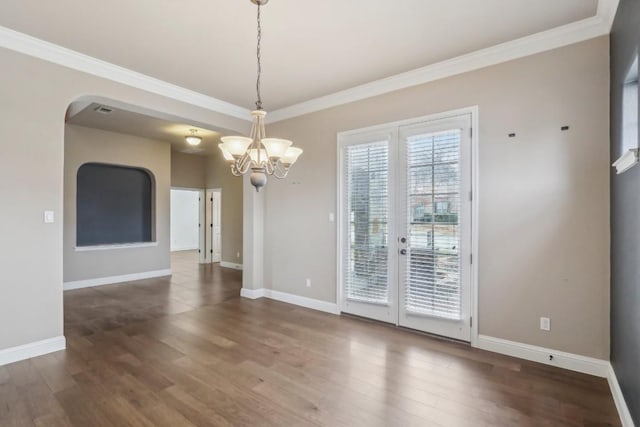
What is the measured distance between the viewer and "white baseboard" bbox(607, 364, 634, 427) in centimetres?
204

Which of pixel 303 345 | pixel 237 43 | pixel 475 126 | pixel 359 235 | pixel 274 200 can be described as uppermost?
pixel 237 43

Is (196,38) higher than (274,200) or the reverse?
higher

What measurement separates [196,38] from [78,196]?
16.6 ft

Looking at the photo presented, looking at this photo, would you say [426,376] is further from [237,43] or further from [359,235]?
[237,43]

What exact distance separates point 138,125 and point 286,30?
4.29 meters

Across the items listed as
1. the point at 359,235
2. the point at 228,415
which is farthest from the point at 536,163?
the point at 228,415

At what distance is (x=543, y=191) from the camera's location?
9.66 feet

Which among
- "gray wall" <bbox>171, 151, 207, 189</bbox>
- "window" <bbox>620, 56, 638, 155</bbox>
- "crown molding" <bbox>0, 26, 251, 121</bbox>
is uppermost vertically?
"crown molding" <bbox>0, 26, 251, 121</bbox>

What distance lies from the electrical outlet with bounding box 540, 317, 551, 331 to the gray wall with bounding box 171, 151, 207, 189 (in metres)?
8.22

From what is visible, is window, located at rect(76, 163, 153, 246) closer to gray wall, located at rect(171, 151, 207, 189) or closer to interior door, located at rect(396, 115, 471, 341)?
gray wall, located at rect(171, 151, 207, 189)

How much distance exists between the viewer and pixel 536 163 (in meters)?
2.98

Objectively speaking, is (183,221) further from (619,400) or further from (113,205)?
(619,400)

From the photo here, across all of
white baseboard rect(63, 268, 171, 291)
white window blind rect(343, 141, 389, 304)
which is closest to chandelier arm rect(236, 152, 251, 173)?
white window blind rect(343, 141, 389, 304)

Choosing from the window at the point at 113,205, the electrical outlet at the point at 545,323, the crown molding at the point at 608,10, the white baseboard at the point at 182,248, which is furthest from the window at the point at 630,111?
the white baseboard at the point at 182,248
